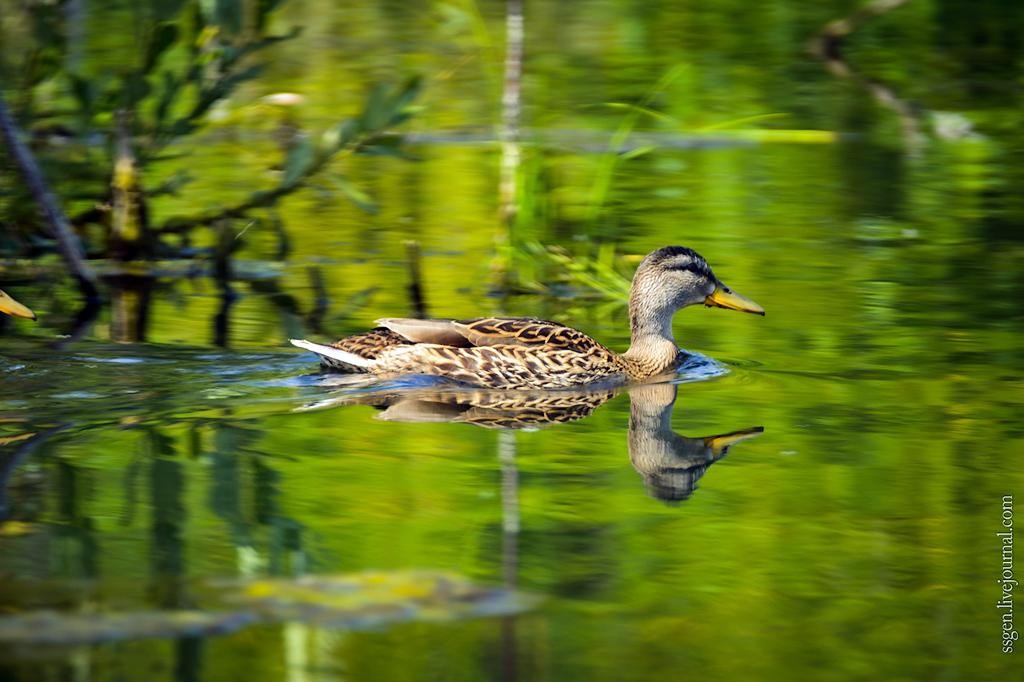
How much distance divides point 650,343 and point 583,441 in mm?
1960

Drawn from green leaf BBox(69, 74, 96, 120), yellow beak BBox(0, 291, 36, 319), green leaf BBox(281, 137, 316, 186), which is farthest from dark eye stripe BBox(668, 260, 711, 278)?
green leaf BBox(69, 74, 96, 120)

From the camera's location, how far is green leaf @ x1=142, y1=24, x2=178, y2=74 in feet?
35.2

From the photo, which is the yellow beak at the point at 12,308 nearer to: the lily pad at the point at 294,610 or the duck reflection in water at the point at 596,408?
the duck reflection in water at the point at 596,408

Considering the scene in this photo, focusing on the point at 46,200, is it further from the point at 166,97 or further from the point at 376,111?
the point at 376,111

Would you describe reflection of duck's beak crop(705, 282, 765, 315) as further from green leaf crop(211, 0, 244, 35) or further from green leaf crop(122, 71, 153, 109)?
green leaf crop(122, 71, 153, 109)

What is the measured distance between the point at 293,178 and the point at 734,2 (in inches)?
520

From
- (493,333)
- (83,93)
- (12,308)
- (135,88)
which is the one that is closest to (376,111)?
(135,88)

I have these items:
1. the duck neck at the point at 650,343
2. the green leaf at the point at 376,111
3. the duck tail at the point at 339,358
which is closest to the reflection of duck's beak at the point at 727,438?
the duck neck at the point at 650,343

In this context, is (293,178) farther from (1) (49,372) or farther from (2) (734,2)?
(2) (734,2)

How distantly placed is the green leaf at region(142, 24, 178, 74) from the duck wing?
2281 millimetres

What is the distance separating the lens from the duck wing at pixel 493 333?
9.50 metres

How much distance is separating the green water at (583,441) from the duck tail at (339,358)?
162mm

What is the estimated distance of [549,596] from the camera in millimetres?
5980

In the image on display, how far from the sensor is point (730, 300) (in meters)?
10.4
